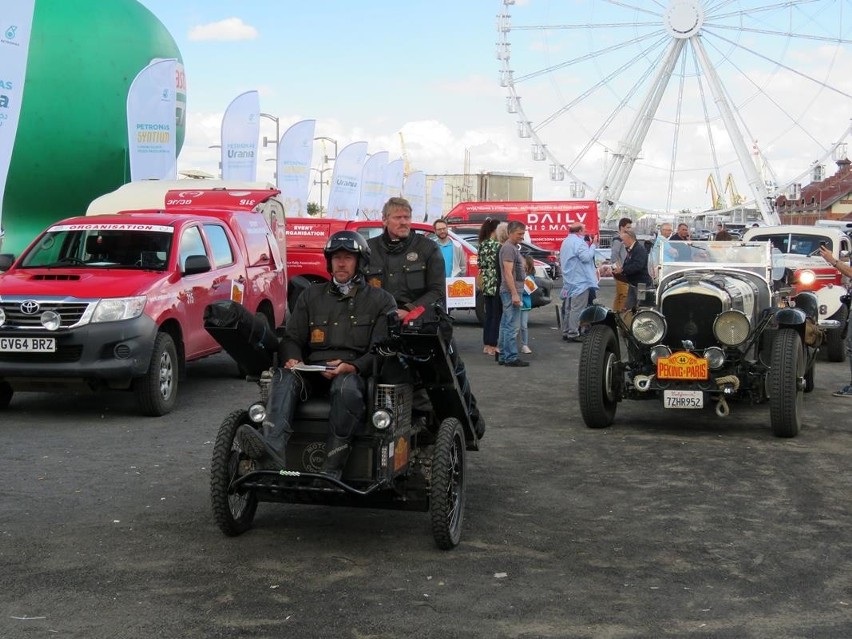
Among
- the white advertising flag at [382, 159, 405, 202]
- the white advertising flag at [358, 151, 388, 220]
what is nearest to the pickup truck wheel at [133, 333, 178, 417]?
the white advertising flag at [358, 151, 388, 220]

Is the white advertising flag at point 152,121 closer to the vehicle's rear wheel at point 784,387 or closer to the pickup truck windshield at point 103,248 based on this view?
the pickup truck windshield at point 103,248

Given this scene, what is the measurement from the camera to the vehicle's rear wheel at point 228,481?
5.39 metres

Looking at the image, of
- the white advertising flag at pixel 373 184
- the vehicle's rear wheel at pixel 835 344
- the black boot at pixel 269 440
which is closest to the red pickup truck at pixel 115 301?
the black boot at pixel 269 440

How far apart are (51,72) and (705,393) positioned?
22472 mm

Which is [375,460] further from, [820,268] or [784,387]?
[820,268]

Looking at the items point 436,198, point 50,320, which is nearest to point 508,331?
point 50,320

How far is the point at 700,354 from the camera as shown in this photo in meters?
9.15

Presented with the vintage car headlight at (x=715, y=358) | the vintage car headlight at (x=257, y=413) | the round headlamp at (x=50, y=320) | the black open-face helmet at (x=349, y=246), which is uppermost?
the black open-face helmet at (x=349, y=246)

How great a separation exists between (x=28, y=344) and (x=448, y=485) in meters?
4.95

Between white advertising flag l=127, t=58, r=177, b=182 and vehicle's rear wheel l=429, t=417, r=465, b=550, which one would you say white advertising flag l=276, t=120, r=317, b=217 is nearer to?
white advertising flag l=127, t=58, r=177, b=182

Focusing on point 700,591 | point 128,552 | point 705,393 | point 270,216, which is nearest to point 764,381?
point 705,393

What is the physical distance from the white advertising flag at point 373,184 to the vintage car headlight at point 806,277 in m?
21.1

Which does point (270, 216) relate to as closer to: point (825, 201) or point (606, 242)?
point (606, 242)

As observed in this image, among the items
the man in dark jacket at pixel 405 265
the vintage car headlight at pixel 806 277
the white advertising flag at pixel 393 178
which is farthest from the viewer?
the white advertising flag at pixel 393 178
